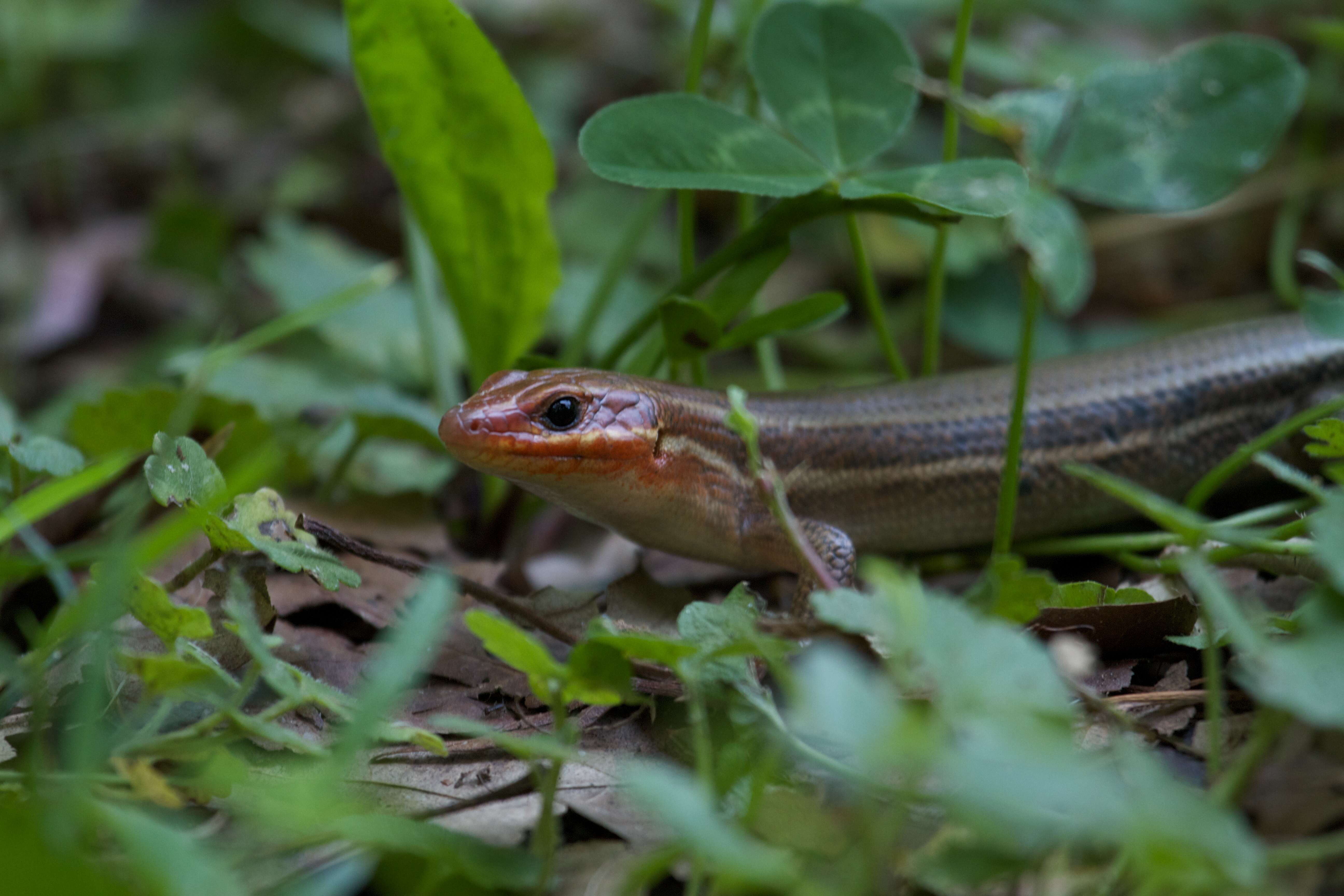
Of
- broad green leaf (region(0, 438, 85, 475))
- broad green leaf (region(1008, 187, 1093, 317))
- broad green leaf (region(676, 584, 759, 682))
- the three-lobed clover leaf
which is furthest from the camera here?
the three-lobed clover leaf

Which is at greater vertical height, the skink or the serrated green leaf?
the serrated green leaf

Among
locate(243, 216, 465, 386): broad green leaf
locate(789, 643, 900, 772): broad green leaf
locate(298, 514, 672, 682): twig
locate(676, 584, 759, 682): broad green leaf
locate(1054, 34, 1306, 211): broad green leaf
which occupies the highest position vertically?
locate(1054, 34, 1306, 211): broad green leaf

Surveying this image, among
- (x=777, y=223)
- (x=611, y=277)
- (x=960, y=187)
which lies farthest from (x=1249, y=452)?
(x=611, y=277)

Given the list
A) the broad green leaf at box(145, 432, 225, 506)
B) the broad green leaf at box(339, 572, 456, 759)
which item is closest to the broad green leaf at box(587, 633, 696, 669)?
the broad green leaf at box(339, 572, 456, 759)

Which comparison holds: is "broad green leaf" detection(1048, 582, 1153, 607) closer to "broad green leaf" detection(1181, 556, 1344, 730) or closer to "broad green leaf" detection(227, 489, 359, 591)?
"broad green leaf" detection(1181, 556, 1344, 730)

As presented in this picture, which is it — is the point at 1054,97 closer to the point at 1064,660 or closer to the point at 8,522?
the point at 1064,660

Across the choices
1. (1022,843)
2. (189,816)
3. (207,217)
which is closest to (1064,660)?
(1022,843)

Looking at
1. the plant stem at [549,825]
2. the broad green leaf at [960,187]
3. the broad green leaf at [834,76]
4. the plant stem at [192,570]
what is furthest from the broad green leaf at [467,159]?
the plant stem at [549,825]
